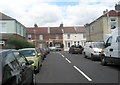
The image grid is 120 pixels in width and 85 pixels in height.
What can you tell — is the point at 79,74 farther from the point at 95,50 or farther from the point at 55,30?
the point at 55,30

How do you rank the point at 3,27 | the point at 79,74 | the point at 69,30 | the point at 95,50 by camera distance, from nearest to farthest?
the point at 79,74
the point at 95,50
the point at 3,27
the point at 69,30

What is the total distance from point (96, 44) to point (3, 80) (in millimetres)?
21969

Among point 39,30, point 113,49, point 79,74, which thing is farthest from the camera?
point 39,30

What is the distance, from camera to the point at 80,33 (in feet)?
317

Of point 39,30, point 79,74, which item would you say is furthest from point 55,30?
point 79,74

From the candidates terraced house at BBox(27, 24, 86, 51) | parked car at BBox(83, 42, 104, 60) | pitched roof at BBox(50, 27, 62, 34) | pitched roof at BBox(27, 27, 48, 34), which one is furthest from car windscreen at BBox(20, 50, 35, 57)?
pitched roof at BBox(27, 27, 48, 34)

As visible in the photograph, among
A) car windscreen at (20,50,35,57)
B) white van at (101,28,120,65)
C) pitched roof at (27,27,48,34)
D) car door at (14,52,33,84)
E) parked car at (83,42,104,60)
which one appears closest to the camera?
car door at (14,52,33,84)

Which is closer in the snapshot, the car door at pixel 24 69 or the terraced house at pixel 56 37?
the car door at pixel 24 69

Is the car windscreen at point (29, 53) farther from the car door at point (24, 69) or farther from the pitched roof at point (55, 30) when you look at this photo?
the pitched roof at point (55, 30)

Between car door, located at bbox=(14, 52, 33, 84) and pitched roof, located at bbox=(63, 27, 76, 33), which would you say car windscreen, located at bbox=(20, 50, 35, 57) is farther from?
pitched roof, located at bbox=(63, 27, 76, 33)

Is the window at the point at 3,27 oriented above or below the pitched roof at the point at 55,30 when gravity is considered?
below

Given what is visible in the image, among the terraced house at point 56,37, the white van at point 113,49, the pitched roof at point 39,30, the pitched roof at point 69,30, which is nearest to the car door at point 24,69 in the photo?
the white van at point 113,49

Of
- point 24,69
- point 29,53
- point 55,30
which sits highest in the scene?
point 55,30

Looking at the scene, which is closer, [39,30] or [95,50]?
[95,50]
